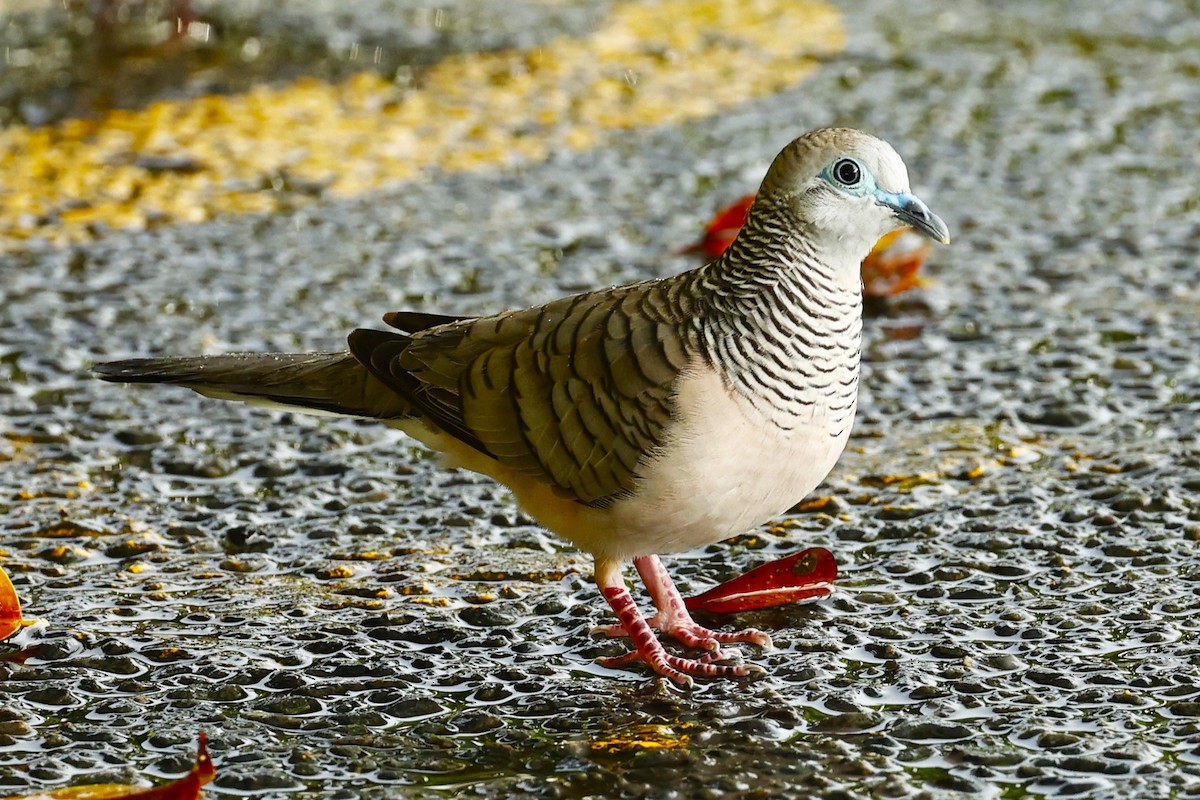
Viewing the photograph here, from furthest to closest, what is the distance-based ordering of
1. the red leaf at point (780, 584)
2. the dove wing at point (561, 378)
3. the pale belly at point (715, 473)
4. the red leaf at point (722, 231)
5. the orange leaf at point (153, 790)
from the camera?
the red leaf at point (722, 231) → the red leaf at point (780, 584) → the dove wing at point (561, 378) → the pale belly at point (715, 473) → the orange leaf at point (153, 790)

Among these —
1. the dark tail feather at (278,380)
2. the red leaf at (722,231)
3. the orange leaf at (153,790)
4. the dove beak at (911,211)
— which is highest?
the dove beak at (911,211)

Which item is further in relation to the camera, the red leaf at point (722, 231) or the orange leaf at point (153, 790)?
the red leaf at point (722, 231)

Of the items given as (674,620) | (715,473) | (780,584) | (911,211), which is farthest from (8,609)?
(911,211)

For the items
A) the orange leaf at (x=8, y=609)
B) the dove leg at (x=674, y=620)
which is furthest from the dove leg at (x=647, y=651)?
the orange leaf at (x=8, y=609)

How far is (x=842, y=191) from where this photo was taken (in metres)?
3.71

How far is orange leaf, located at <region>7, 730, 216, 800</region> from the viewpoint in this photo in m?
3.05

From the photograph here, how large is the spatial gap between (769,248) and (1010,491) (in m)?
1.33

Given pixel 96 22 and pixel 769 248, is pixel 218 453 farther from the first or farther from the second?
pixel 96 22

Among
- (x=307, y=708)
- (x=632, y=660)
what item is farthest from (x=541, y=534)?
(x=307, y=708)

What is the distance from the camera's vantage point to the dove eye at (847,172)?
3.71 metres

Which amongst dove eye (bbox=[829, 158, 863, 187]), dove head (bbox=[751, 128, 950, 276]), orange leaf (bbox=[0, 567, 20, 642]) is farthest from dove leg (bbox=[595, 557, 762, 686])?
orange leaf (bbox=[0, 567, 20, 642])

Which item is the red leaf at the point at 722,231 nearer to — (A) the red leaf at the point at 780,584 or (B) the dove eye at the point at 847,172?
(A) the red leaf at the point at 780,584

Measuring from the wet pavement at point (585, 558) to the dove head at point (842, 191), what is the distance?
3.12ft

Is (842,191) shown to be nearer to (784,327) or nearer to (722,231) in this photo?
(784,327)
